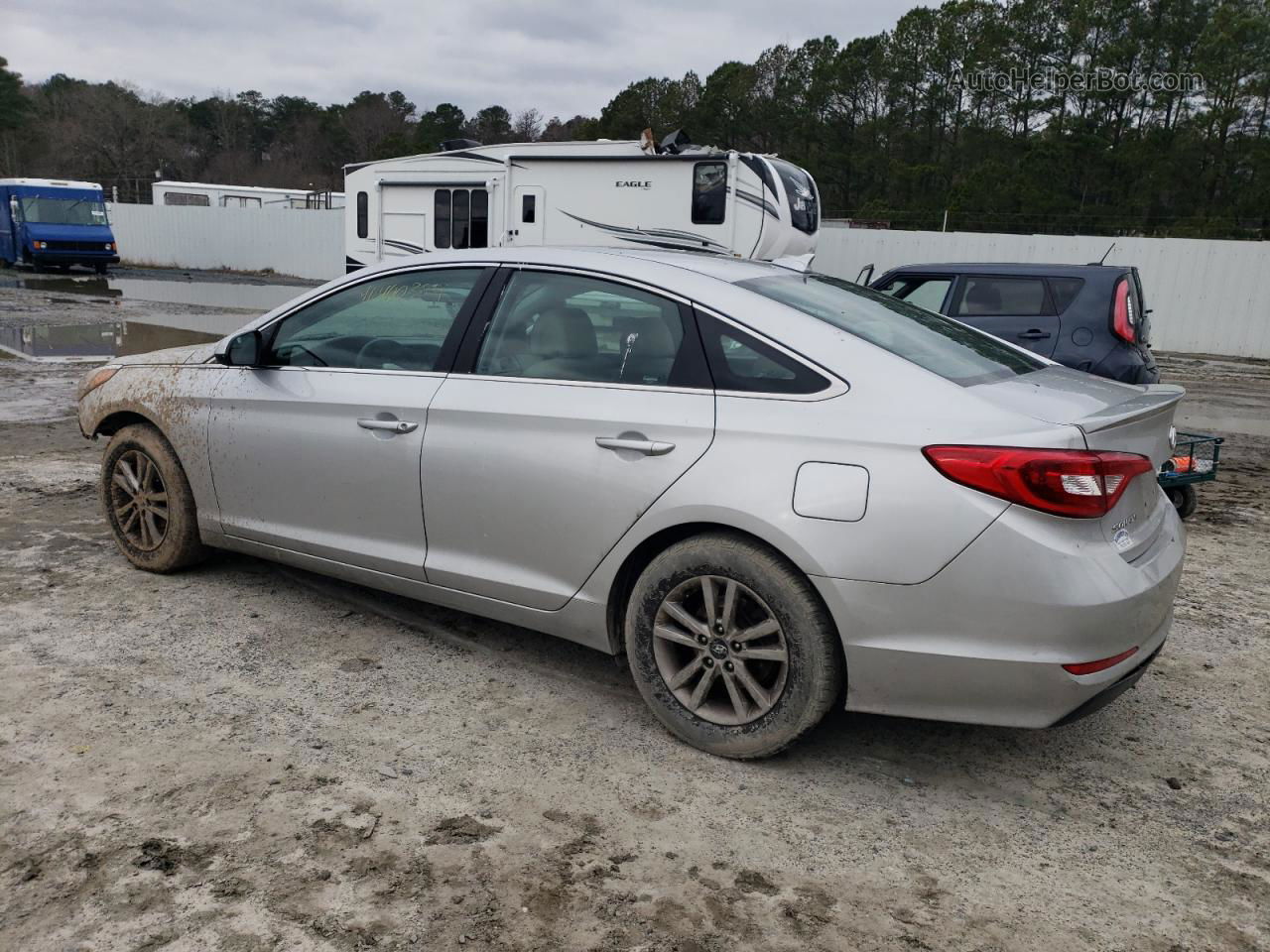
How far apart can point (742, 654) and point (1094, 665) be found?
100 cm

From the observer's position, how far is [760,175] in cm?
1345

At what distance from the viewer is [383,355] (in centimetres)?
422

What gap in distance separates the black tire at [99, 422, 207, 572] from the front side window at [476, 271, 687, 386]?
1789 mm

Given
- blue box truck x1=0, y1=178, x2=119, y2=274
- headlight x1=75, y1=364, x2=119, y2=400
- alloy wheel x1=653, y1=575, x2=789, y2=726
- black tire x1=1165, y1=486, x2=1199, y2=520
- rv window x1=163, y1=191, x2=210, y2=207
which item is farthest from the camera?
rv window x1=163, y1=191, x2=210, y2=207

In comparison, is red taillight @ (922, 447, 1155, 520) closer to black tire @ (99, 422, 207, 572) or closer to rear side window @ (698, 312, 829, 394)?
rear side window @ (698, 312, 829, 394)

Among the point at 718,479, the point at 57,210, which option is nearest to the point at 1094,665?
the point at 718,479

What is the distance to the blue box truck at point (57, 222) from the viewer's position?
29703 millimetres

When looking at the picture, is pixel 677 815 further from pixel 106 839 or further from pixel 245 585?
pixel 245 585

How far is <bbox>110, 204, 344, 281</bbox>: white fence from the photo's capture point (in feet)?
102

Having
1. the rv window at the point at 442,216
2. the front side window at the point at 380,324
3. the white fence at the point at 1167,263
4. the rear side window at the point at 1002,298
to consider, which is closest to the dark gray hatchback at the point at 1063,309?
the rear side window at the point at 1002,298

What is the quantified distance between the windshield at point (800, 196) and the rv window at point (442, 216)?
476 centimetres

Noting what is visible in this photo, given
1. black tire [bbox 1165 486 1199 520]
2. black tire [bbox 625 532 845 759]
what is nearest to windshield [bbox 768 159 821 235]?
black tire [bbox 1165 486 1199 520]

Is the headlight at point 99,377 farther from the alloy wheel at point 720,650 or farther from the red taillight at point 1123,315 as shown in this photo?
the red taillight at point 1123,315

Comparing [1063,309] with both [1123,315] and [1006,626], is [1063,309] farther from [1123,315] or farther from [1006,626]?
[1006,626]
